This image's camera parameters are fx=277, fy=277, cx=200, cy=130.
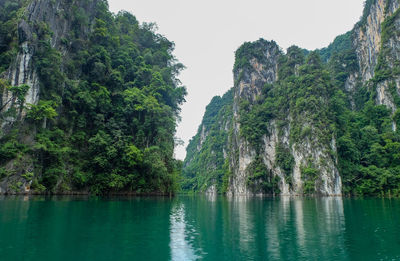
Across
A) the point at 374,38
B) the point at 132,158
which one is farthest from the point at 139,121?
the point at 374,38

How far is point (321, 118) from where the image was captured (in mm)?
44688

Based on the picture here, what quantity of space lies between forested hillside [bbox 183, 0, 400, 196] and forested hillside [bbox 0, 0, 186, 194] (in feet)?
80.3

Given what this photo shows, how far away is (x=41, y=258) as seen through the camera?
523 centimetres

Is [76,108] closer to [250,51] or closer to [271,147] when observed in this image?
[271,147]

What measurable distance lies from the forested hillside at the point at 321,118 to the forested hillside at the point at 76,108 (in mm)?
24465

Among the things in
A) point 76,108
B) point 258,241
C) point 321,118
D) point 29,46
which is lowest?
point 258,241

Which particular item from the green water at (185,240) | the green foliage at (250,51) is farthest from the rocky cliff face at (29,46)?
the green foliage at (250,51)

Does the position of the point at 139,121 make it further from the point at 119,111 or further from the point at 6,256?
the point at 6,256

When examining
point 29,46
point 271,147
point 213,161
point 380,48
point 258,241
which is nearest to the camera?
point 258,241

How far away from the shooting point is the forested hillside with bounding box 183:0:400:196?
135ft

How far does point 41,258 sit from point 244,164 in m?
52.0

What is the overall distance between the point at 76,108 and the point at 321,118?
36.2m

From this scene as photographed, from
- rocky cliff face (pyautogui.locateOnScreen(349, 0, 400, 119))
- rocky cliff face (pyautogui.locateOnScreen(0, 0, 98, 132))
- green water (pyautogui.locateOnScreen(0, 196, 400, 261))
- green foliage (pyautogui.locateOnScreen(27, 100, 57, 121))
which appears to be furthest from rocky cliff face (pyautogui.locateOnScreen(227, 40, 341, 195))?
rocky cliff face (pyautogui.locateOnScreen(0, 0, 98, 132))

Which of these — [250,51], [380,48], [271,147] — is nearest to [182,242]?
[271,147]
